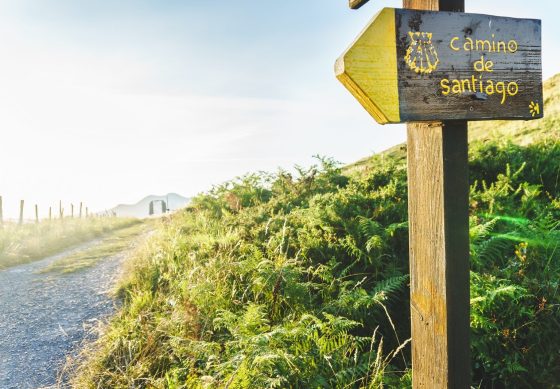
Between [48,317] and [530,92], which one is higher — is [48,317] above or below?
below

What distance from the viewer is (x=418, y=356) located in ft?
7.27

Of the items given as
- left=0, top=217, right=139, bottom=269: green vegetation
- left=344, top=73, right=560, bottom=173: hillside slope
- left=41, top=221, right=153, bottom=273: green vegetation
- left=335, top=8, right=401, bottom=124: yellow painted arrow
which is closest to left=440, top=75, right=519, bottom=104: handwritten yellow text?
left=335, top=8, right=401, bottom=124: yellow painted arrow

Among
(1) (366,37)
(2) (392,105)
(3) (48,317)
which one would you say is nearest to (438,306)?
(2) (392,105)

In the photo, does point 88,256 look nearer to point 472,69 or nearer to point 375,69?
point 375,69

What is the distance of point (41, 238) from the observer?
12359 millimetres

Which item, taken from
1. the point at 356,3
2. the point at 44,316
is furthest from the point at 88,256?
the point at 356,3

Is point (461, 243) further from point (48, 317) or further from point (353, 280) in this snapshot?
point (48, 317)

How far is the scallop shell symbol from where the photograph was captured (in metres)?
1.90

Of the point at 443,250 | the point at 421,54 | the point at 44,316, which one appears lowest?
the point at 44,316

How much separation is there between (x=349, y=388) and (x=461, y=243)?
4.75ft

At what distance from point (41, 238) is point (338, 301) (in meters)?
11.9

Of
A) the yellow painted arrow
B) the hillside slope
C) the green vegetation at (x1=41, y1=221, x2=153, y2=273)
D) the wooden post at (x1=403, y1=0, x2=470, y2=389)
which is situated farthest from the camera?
the green vegetation at (x1=41, y1=221, x2=153, y2=273)

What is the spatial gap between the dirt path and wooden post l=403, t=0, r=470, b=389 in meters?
3.93

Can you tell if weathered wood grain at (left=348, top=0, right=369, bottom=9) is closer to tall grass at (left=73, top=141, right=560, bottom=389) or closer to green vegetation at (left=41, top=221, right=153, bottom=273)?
tall grass at (left=73, top=141, right=560, bottom=389)
